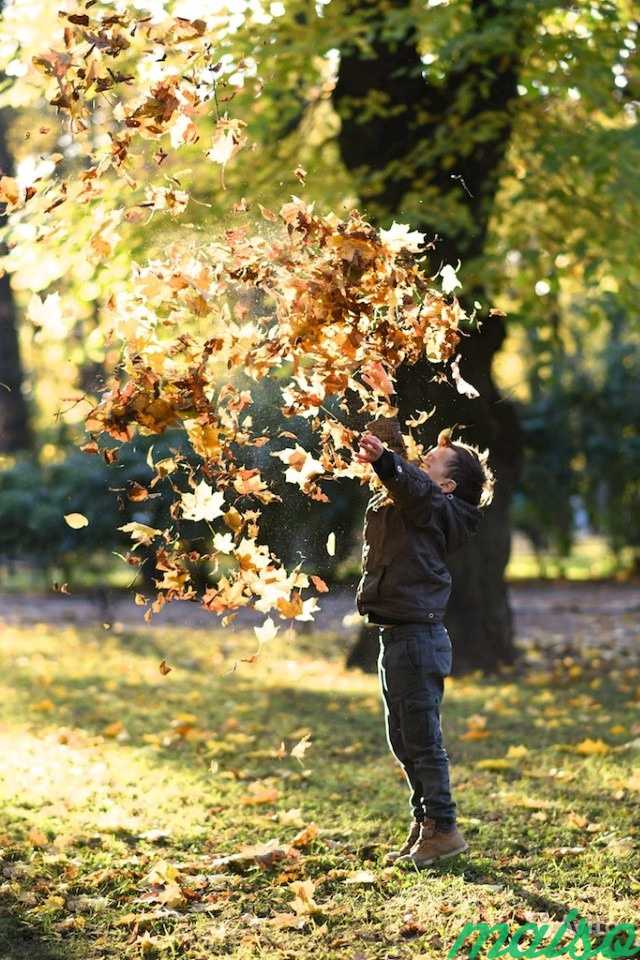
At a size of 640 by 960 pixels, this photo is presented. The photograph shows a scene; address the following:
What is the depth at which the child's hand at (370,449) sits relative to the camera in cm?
409

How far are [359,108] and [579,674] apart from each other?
4.70m

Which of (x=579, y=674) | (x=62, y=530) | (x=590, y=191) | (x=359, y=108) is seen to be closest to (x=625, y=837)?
(x=579, y=674)

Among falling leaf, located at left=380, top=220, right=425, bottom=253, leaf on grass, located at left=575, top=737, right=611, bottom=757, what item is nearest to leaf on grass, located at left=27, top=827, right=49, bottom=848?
falling leaf, located at left=380, top=220, right=425, bottom=253

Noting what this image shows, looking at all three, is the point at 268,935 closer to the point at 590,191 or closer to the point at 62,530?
the point at 590,191

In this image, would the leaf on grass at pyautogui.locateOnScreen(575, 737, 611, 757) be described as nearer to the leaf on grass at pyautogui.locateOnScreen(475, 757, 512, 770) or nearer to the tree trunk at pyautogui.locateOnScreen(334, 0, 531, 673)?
the leaf on grass at pyautogui.locateOnScreen(475, 757, 512, 770)

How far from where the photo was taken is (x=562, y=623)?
13.0 m

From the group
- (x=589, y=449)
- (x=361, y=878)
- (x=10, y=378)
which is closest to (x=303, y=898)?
(x=361, y=878)

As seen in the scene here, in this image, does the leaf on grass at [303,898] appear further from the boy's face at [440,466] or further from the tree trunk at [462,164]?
the tree trunk at [462,164]

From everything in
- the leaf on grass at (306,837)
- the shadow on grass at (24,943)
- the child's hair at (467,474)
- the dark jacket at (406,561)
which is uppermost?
the child's hair at (467,474)

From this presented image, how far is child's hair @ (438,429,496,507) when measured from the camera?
189 inches

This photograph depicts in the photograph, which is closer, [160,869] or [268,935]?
[268,935]

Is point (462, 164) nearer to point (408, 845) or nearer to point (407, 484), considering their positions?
point (407, 484)

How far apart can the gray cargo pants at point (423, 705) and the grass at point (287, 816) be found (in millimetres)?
251

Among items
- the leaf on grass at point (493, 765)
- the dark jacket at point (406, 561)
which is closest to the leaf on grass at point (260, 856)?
the dark jacket at point (406, 561)
